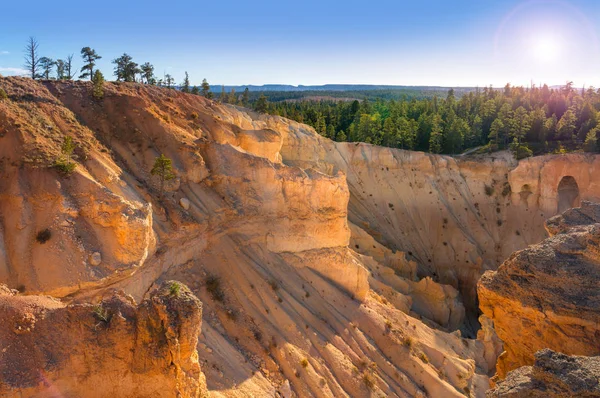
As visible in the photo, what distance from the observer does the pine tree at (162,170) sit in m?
21.0

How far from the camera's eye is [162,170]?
69.9 feet

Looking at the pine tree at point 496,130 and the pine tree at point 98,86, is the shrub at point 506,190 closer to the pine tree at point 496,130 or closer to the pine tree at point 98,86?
the pine tree at point 496,130

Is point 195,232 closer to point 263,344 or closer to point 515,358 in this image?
point 263,344

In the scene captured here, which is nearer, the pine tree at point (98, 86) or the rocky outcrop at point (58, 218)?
the rocky outcrop at point (58, 218)

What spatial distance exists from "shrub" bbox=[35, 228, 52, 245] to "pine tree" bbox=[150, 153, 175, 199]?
5.87 meters

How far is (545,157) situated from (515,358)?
138ft

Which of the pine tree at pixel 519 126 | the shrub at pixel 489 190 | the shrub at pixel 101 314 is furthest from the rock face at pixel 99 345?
the pine tree at pixel 519 126

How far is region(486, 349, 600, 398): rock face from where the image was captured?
857 cm

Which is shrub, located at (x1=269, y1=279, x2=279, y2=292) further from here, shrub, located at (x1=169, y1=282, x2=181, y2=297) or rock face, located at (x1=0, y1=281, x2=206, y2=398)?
shrub, located at (x1=169, y1=282, x2=181, y2=297)

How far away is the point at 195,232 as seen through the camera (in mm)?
21344

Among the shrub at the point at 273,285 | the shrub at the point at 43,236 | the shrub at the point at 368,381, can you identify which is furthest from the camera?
the shrub at the point at 273,285

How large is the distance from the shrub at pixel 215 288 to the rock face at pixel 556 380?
13.4 m

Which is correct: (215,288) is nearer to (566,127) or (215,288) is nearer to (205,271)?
(205,271)

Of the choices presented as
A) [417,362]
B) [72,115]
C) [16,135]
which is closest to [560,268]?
[417,362]
